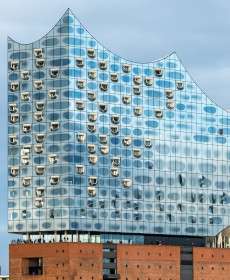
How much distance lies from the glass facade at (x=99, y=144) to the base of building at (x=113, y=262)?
346cm

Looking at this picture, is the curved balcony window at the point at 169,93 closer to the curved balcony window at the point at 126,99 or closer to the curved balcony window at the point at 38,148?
the curved balcony window at the point at 126,99

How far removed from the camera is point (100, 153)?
442ft

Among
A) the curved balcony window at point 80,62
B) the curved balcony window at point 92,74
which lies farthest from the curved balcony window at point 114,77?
the curved balcony window at point 80,62

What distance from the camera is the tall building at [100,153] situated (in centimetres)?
13312

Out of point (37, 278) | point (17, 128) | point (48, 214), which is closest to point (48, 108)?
point (17, 128)

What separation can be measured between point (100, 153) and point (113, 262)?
14.2 metres

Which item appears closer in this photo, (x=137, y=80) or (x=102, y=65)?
(x=102, y=65)

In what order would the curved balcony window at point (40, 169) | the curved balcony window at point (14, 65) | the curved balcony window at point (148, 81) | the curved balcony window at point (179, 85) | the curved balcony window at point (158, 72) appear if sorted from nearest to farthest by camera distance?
the curved balcony window at point (40, 169), the curved balcony window at point (14, 65), the curved balcony window at point (148, 81), the curved balcony window at point (158, 72), the curved balcony window at point (179, 85)

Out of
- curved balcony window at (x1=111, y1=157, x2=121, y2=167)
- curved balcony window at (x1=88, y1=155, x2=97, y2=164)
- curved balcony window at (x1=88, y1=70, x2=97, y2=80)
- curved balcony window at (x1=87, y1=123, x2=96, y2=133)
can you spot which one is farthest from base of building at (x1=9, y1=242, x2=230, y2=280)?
curved balcony window at (x1=88, y1=70, x2=97, y2=80)

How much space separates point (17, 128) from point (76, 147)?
8.98 metres

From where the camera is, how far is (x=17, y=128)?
136750 millimetres

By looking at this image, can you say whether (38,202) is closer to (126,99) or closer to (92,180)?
(92,180)

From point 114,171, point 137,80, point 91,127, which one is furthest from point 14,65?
point 114,171

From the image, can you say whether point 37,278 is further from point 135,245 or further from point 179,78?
point 179,78
